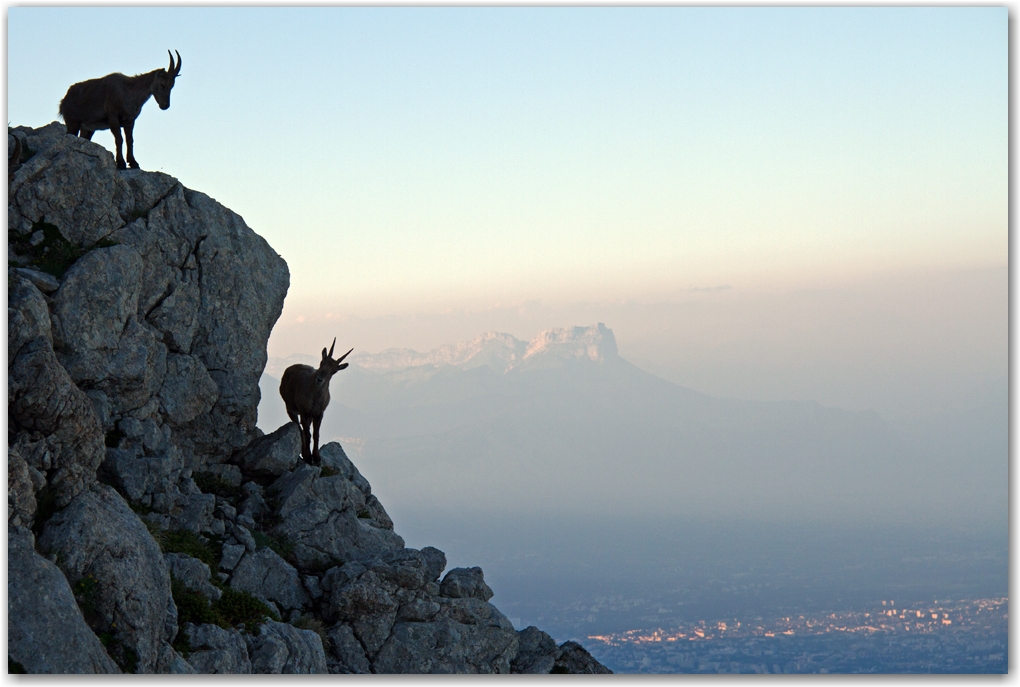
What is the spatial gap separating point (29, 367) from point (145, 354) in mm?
5550

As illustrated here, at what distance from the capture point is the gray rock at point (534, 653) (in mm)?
22328

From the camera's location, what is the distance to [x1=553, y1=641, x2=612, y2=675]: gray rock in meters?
22.5

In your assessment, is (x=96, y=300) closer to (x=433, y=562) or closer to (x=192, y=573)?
(x=192, y=573)

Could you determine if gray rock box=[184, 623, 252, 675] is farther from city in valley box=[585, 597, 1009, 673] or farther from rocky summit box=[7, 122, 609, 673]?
city in valley box=[585, 597, 1009, 673]

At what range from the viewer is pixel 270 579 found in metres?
20.7

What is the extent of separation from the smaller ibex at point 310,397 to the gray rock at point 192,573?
7.26 m

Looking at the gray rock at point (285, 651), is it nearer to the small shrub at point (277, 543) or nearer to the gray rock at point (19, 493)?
the small shrub at point (277, 543)

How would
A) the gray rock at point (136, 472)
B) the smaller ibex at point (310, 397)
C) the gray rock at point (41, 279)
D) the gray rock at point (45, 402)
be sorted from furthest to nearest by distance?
the smaller ibex at point (310, 397)
the gray rock at point (136, 472)
the gray rock at point (41, 279)
the gray rock at point (45, 402)

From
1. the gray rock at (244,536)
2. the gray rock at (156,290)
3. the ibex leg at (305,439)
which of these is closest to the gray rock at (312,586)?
the gray rock at (244,536)

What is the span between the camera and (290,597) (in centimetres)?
2052

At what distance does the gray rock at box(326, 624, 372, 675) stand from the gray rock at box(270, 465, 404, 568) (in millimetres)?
2516

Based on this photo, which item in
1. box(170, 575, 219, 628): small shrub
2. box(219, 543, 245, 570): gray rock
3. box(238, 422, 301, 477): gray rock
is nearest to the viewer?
box(170, 575, 219, 628): small shrub

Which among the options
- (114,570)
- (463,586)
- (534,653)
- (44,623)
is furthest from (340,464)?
(44,623)

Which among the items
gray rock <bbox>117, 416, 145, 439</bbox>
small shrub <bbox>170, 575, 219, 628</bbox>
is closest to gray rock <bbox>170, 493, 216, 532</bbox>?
gray rock <bbox>117, 416, 145, 439</bbox>
